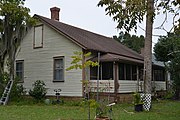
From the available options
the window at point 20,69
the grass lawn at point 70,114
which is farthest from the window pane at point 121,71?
the window at point 20,69

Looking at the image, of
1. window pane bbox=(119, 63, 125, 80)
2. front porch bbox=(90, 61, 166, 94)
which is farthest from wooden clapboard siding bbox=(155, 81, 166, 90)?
window pane bbox=(119, 63, 125, 80)

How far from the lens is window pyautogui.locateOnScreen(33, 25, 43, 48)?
2198cm

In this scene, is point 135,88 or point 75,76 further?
point 135,88

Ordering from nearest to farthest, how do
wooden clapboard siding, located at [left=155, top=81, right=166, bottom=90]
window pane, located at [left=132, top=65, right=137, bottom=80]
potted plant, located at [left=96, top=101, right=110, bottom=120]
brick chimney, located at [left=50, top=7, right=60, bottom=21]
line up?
potted plant, located at [left=96, top=101, right=110, bottom=120], window pane, located at [left=132, top=65, right=137, bottom=80], brick chimney, located at [left=50, top=7, right=60, bottom=21], wooden clapboard siding, located at [left=155, top=81, right=166, bottom=90]

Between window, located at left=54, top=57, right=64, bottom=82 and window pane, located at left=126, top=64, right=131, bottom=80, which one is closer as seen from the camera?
window, located at left=54, top=57, right=64, bottom=82

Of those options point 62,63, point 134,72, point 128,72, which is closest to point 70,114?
point 62,63

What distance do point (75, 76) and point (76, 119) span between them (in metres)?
8.75

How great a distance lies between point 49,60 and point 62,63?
1328 millimetres

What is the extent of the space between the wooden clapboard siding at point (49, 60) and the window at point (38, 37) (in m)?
0.34

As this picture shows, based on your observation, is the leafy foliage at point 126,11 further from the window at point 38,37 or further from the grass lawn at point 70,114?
the window at point 38,37

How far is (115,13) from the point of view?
13.2 metres

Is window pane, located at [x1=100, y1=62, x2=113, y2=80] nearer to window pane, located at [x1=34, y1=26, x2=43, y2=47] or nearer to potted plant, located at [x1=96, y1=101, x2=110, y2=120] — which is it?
window pane, located at [x1=34, y1=26, x2=43, y2=47]

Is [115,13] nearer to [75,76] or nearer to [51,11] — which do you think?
[75,76]

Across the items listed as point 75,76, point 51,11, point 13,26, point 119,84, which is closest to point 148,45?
point 119,84
